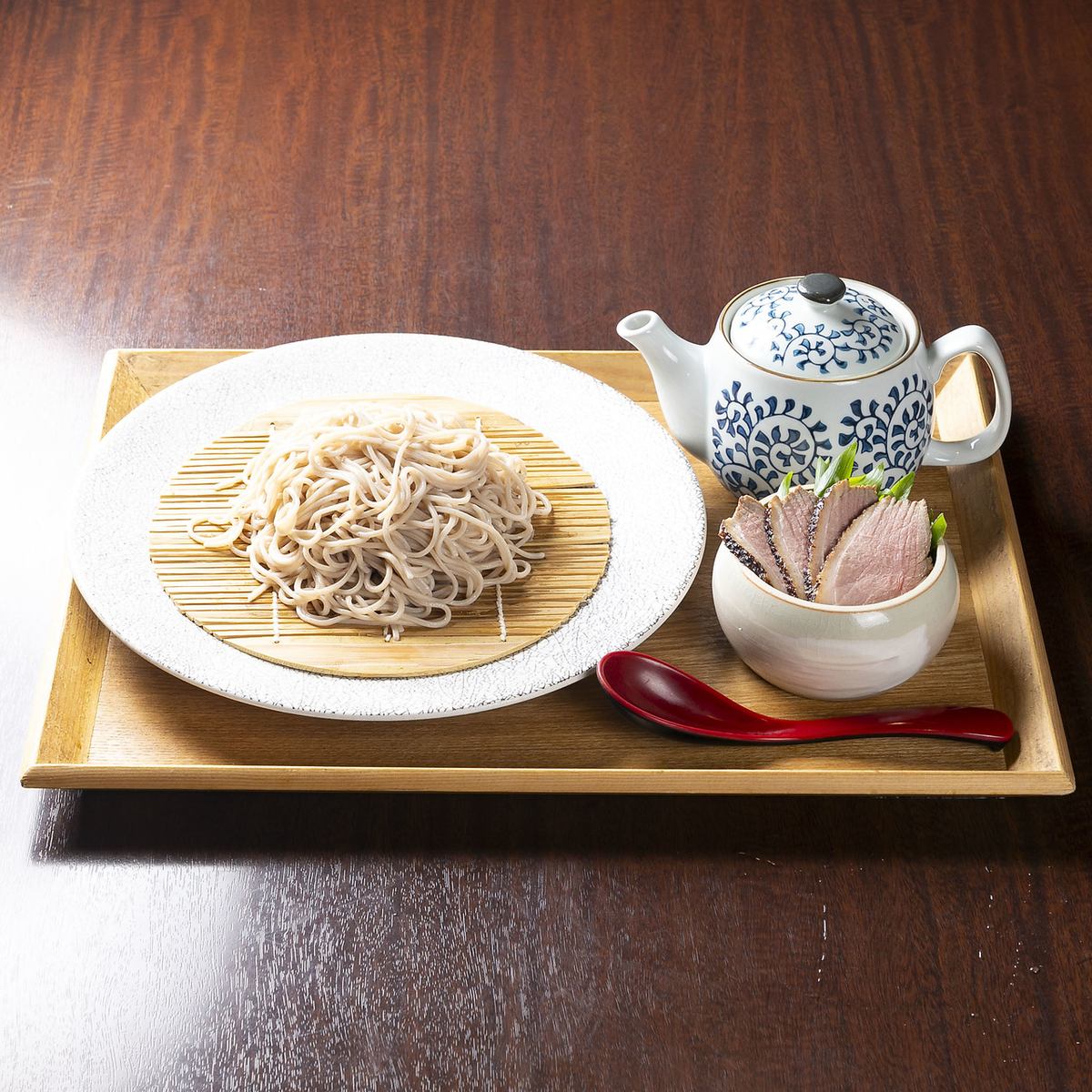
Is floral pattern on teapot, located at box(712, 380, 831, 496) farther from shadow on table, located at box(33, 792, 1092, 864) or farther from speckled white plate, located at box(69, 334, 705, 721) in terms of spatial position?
shadow on table, located at box(33, 792, 1092, 864)

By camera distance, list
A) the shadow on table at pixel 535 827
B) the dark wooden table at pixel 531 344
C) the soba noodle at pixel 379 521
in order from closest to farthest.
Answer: the dark wooden table at pixel 531 344, the shadow on table at pixel 535 827, the soba noodle at pixel 379 521

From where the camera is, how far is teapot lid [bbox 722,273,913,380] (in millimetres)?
1175

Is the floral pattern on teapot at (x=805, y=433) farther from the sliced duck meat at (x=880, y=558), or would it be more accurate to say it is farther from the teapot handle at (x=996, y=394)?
the sliced duck meat at (x=880, y=558)

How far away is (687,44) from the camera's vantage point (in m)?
2.20

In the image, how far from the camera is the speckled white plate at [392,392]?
1067 mm

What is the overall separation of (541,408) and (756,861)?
1.85 feet

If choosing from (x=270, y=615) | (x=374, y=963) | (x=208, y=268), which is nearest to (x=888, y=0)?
(x=208, y=268)

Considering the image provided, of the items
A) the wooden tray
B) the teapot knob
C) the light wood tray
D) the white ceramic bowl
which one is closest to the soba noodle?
the light wood tray

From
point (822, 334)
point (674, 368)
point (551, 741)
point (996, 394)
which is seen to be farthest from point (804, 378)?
point (551, 741)

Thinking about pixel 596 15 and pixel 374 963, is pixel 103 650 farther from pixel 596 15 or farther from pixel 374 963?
pixel 596 15

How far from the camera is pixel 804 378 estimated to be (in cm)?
117

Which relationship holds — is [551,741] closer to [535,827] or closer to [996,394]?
Result: [535,827]

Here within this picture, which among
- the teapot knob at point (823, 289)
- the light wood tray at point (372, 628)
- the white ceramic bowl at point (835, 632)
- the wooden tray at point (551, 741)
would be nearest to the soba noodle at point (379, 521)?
the light wood tray at point (372, 628)

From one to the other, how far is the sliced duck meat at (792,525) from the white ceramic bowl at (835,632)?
4 centimetres
